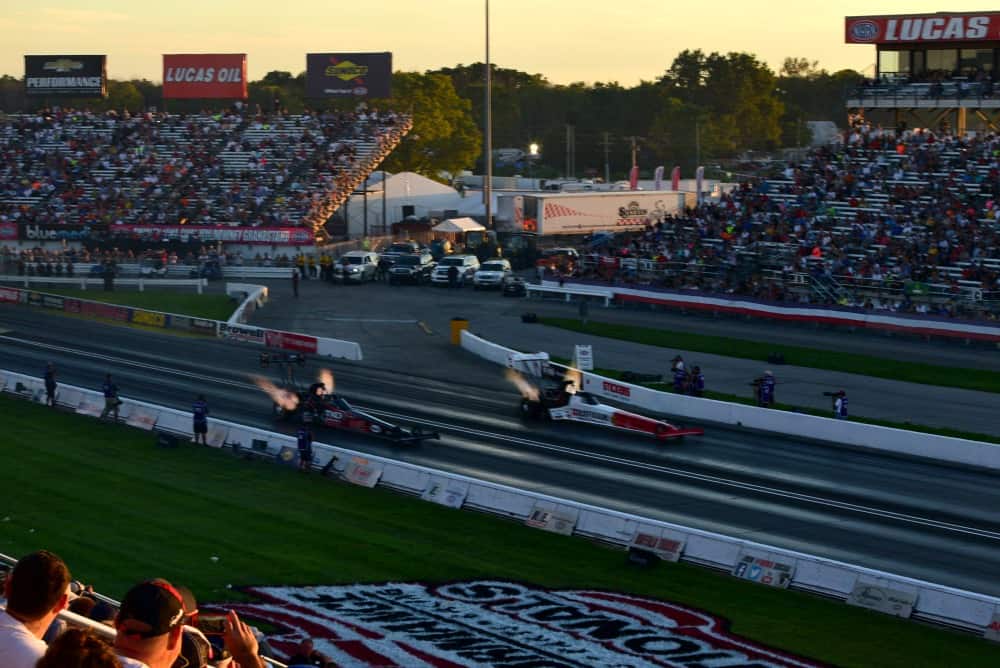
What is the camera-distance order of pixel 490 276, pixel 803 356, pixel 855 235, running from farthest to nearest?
pixel 490 276
pixel 855 235
pixel 803 356

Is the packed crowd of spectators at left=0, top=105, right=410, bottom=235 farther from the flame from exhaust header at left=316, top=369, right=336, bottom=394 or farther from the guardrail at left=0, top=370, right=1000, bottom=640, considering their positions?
the guardrail at left=0, top=370, right=1000, bottom=640

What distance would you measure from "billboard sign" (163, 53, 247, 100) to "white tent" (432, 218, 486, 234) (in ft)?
67.7

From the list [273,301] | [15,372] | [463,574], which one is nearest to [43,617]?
[463,574]

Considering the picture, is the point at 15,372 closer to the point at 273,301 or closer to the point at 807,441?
the point at 273,301

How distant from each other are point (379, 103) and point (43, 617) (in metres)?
119

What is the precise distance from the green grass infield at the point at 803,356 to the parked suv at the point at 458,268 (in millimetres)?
13146

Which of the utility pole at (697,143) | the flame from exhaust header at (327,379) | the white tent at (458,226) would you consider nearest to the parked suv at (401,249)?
the white tent at (458,226)

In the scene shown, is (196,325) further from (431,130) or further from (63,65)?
(431,130)

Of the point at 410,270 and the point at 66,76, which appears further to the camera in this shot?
the point at 66,76

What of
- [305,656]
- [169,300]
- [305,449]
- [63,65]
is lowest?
[305,449]

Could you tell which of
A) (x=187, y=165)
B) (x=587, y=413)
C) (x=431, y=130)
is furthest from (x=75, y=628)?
(x=431, y=130)

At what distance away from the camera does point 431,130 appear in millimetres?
117875

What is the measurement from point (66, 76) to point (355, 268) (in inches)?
1631

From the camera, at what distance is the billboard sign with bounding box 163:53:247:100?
9650 cm
